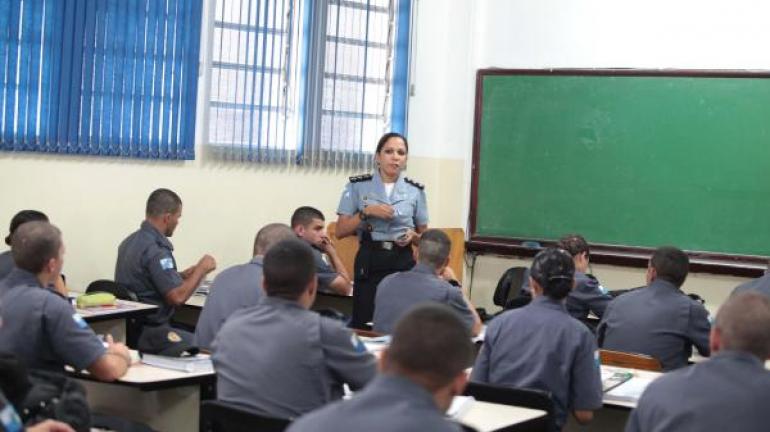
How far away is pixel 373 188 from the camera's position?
719cm

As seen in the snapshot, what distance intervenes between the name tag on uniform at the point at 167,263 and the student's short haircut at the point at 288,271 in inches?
118

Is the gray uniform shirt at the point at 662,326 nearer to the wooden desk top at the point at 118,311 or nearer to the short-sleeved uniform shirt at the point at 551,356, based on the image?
the short-sleeved uniform shirt at the point at 551,356

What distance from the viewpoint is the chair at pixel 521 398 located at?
388 centimetres

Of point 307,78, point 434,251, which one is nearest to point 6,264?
point 434,251

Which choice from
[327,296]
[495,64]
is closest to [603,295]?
[327,296]

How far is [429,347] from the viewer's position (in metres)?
2.21

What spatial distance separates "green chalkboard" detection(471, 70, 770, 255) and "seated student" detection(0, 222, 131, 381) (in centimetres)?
532

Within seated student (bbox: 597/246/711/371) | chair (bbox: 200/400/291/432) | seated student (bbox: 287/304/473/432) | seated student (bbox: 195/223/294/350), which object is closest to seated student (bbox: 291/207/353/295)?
seated student (bbox: 195/223/294/350)

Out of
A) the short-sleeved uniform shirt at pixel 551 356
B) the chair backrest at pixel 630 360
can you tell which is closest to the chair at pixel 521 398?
the short-sleeved uniform shirt at pixel 551 356

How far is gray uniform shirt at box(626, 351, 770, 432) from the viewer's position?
2969 mm

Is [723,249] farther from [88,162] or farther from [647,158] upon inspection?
[88,162]

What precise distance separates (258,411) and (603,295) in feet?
11.2

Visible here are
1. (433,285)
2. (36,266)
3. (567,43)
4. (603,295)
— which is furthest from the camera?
(567,43)

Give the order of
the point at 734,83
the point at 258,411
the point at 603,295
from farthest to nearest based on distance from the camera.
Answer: the point at 734,83
the point at 603,295
the point at 258,411
